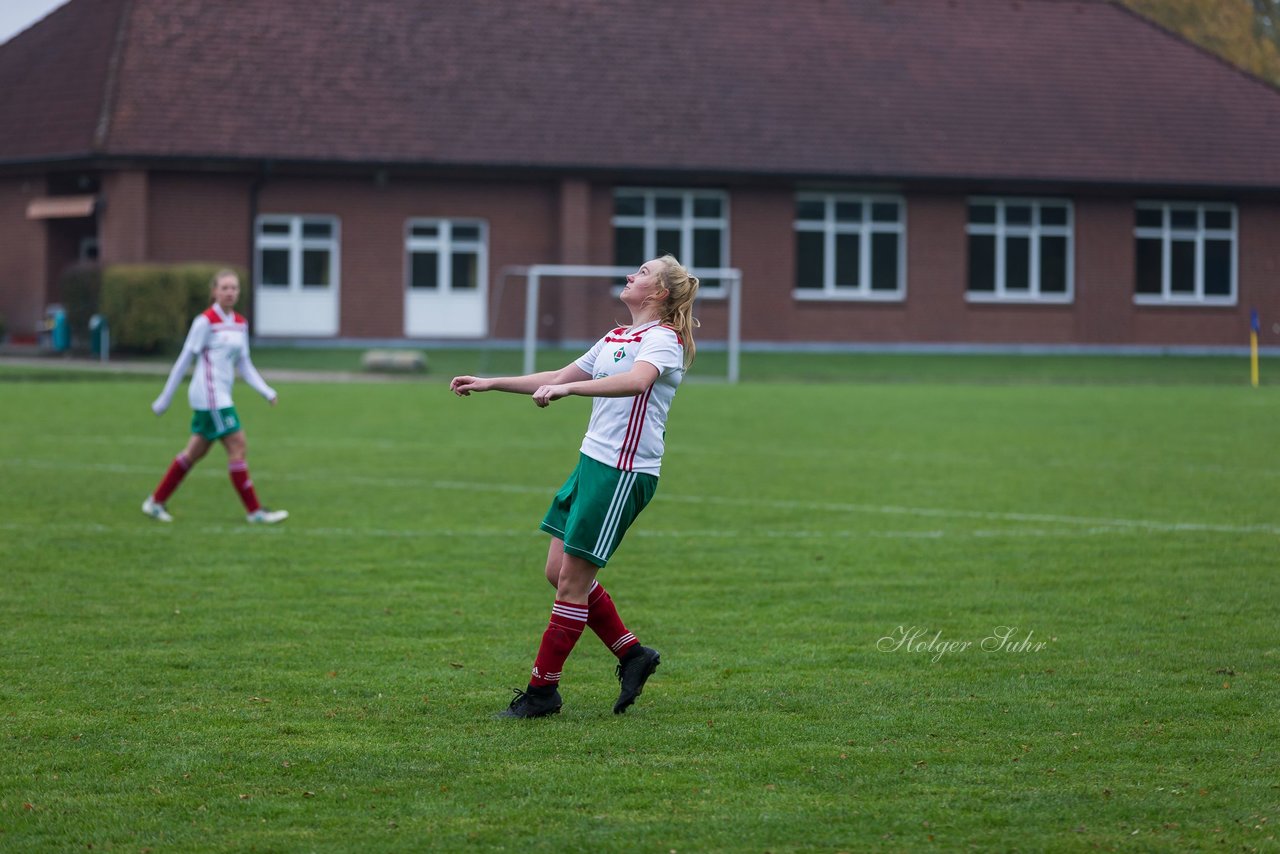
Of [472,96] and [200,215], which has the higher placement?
[472,96]

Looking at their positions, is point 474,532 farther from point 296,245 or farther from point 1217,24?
point 1217,24

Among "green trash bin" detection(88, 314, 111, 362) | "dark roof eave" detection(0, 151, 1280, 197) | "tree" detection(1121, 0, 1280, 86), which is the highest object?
"tree" detection(1121, 0, 1280, 86)

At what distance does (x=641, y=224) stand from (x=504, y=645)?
34.1 m

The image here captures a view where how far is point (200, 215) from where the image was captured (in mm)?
39344

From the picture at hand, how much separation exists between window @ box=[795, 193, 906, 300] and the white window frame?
1088cm

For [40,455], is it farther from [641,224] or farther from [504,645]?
[641,224]

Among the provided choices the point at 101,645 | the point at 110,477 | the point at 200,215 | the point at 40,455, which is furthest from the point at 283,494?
the point at 200,215

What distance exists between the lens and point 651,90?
41906 millimetres

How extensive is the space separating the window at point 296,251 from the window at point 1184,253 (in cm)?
1983

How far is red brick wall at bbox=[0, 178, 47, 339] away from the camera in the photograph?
134ft

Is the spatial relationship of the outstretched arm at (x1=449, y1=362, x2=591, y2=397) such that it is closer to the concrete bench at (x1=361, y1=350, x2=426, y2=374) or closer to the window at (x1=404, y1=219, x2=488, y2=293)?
the concrete bench at (x1=361, y1=350, x2=426, y2=374)

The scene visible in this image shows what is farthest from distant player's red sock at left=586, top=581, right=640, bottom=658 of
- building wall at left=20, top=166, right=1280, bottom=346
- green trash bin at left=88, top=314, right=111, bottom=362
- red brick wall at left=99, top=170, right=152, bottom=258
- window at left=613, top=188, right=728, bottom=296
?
window at left=613, top=188, right=728, bottom=296

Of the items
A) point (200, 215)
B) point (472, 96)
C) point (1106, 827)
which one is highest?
point (472, 96)

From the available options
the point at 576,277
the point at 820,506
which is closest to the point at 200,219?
the point at 576,277
